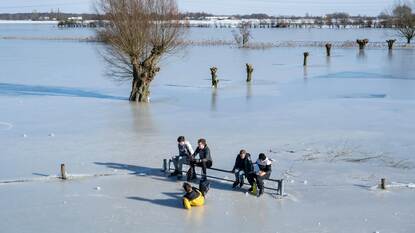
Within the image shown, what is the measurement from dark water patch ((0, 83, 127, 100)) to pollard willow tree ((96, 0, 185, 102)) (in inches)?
66.3

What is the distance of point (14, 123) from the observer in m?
21.0

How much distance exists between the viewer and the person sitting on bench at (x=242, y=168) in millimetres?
12802

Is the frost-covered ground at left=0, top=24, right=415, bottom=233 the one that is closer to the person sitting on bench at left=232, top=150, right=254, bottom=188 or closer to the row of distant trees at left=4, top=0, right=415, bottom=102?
the person sitting on bench at left=232, top=150, right=254, bottom=188

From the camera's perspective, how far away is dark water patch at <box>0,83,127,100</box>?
29.1m

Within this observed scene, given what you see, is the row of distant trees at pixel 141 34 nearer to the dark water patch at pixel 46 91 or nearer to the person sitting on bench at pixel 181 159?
the dark water patch at pixel 46 91

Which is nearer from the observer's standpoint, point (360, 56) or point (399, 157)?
point (399, 157)

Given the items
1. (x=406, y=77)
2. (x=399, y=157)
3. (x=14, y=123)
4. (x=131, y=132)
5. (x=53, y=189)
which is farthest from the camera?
(x=406, y=77)

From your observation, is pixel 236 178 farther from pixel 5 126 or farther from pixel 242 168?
pixel 5 126

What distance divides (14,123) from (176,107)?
6.50 metres

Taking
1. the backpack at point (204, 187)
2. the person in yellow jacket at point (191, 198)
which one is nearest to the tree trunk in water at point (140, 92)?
the backpack at point (204, 187)

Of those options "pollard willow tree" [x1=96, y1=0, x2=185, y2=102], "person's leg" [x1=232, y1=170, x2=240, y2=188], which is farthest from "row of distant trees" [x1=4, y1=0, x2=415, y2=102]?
"person's leg" [x1=232, y1=170, x2=240, y2=188]

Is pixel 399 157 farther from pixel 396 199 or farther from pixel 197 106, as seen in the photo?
pixel 197 106

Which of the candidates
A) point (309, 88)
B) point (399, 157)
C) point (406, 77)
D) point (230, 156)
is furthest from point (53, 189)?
point (406, 77)

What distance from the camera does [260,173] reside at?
498 inches
